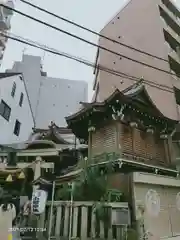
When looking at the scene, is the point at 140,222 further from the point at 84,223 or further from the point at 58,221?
the point at 58,221

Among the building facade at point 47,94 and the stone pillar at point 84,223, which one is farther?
the building facade at point 47,94

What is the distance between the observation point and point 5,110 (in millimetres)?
22812

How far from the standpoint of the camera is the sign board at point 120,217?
8305 millimetres

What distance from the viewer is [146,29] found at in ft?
72.8

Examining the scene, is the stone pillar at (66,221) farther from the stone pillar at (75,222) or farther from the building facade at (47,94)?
the building facade at (47,94)

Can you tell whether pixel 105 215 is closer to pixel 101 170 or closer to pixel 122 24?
pixel 101 170

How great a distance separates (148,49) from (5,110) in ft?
46.5

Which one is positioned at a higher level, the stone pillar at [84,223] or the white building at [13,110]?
the white building at [13,110]

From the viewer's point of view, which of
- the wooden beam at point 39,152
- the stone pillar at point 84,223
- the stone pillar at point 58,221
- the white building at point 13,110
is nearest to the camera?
the stone pillar at point 84,223

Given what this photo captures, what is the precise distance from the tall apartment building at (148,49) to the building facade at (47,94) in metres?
13.3

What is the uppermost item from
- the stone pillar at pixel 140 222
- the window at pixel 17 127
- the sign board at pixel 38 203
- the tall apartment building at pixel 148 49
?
the tall apartment building at pixel 148 49

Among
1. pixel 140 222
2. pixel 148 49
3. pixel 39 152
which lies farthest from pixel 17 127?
pixel 140 222

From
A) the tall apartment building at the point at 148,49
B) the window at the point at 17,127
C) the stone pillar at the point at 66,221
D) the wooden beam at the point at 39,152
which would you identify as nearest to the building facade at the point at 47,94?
the window at the point at 17,127

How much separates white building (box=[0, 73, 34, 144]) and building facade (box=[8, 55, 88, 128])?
739 centimetres
